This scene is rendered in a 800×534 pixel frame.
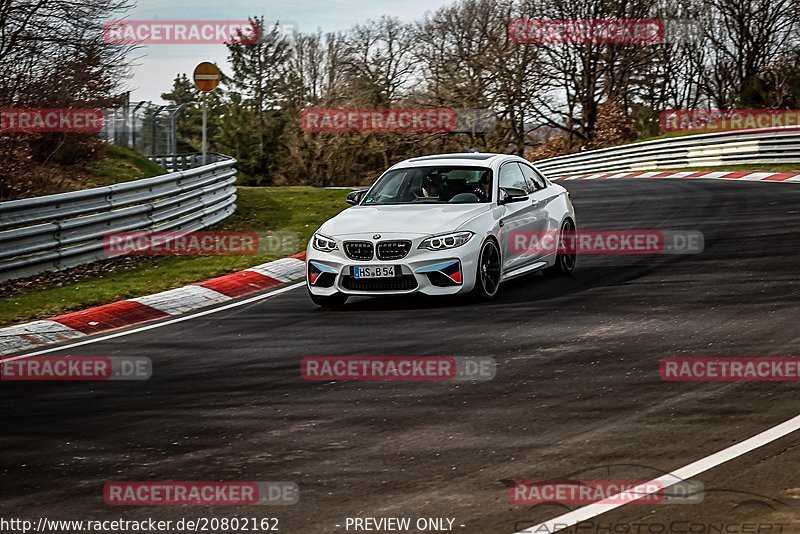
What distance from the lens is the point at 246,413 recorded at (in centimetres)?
768

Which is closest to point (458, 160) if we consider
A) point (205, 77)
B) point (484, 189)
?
point (484, 189)

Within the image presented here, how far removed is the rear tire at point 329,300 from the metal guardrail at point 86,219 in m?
4.15

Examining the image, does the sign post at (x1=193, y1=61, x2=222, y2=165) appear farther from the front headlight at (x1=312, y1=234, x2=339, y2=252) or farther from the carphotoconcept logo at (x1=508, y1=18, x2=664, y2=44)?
the carphotoconcept logo at (x1=508, y1=18, x2=664, y2=44)

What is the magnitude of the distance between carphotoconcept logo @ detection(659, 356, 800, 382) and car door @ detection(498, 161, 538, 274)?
4081 millimetres

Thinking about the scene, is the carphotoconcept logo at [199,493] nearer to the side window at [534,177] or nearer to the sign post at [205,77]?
the side window at [534,177]

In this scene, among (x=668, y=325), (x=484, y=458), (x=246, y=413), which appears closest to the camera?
(x=484, y=458)

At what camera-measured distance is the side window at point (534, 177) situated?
14.1 meters

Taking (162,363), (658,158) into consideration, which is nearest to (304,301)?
(162,363)

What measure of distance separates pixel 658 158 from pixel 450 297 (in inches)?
1148

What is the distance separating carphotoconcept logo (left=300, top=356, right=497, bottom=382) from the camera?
8.75 m

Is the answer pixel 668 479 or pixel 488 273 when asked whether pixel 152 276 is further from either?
pixel 668 479

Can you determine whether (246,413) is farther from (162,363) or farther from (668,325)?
(668,325)

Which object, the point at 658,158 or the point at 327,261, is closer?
the point at 327,261

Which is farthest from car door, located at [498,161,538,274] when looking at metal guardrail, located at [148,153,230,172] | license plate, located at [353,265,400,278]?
metal guardrail, located at [148,153,230,172]
